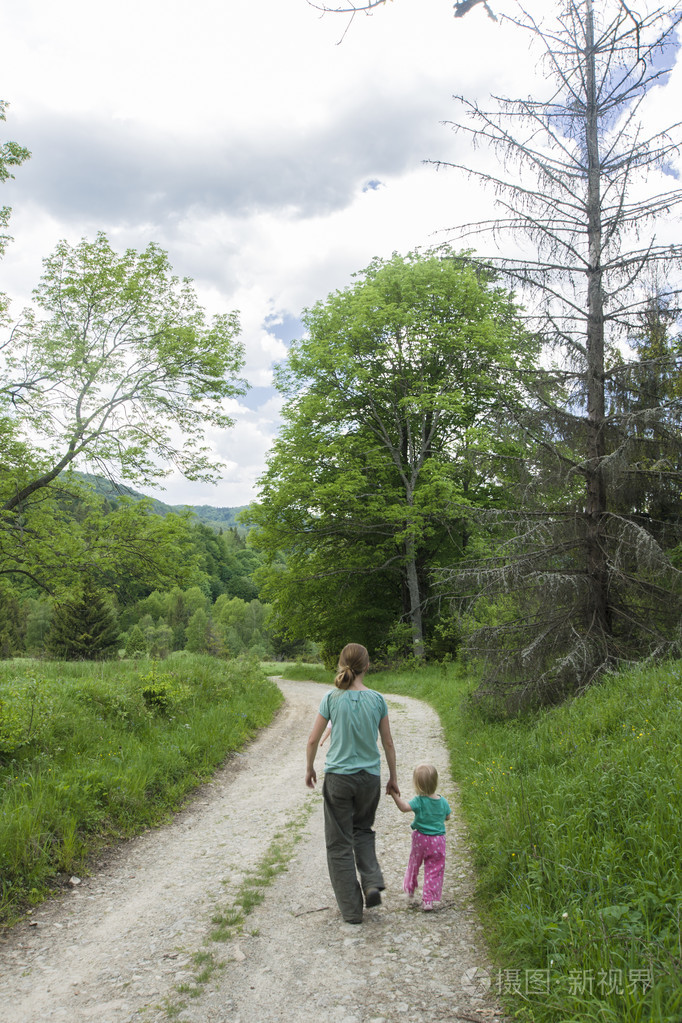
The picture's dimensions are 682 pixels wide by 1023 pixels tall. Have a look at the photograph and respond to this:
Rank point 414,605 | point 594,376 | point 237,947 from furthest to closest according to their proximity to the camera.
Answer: point 414,605 → point 594,376 → point 237,947

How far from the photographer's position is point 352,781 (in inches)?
167

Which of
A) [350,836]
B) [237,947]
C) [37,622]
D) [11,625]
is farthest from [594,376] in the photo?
[37,622]

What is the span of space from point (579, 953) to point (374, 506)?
18.0 metres

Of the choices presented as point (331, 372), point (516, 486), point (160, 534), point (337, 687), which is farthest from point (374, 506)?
point (337, 687)

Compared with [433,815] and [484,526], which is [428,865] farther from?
[484,526]

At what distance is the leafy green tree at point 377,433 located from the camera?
2044 cm

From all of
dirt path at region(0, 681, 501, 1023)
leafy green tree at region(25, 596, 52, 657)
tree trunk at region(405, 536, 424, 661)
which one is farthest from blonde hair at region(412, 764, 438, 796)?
leafy green tree at region(25, 596, 52, 657)

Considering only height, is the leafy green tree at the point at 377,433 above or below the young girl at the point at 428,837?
above

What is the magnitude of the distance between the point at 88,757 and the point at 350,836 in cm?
431

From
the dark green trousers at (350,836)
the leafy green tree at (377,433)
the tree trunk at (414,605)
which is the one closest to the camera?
the dark green trousers at (350,836)

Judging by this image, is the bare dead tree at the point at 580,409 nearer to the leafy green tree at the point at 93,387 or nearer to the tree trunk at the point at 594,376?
the tree trunk at the point at 594,376

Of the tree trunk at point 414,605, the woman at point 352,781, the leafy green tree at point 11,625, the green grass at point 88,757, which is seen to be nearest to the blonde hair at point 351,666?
the woman at point 352,781

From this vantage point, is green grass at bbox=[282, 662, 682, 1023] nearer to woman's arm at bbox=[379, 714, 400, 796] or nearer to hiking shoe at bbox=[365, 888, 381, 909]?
hiking shoe at bbox=[365, 888, 381, 909]

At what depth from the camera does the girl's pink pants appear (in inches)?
167
